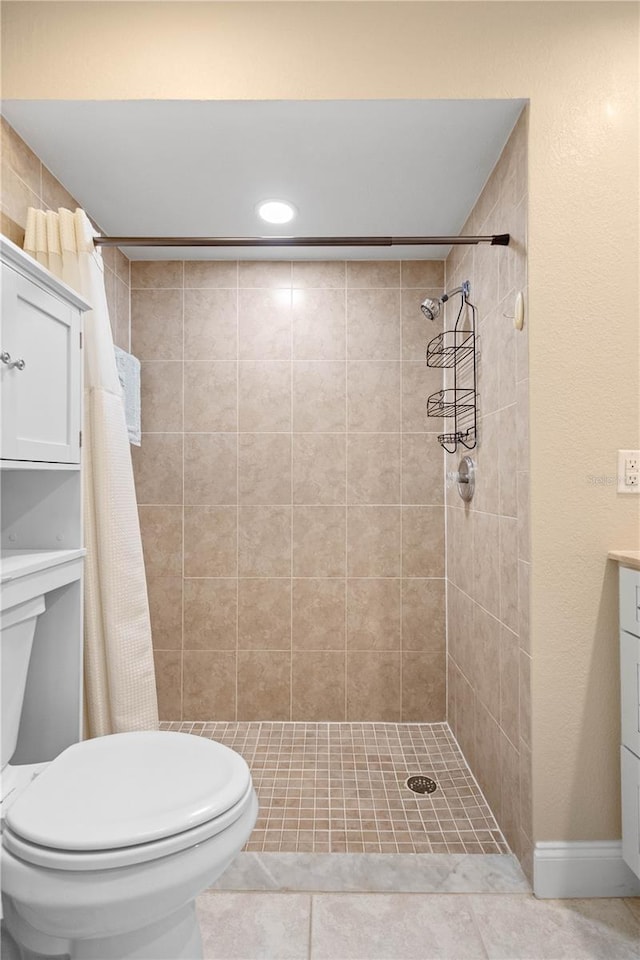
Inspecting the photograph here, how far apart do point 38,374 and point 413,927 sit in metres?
1.70

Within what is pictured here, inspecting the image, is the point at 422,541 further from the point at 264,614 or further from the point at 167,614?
the point at 167,614

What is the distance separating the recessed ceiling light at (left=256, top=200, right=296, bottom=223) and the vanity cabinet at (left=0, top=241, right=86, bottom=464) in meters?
0.94

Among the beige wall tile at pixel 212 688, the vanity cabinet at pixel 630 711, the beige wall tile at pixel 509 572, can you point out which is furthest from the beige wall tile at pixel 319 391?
the vanity cabinet at pixel 630 711

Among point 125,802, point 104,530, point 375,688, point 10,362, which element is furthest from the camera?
point 375,688

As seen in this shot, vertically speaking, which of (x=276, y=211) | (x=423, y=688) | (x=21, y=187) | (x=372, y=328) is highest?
(x=276, y=211)

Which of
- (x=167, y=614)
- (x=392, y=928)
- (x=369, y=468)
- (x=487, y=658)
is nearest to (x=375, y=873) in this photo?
(x=392, y=928)

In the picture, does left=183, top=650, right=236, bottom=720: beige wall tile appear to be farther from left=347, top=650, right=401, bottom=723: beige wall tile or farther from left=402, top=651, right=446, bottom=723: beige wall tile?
left=402, top=651, right=446, bottom=723: beige wall tile

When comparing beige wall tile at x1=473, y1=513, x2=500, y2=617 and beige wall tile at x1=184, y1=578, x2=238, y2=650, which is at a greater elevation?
beige wall tile at x1=473, y1=513, x2=500, y2=617

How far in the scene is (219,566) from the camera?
2.76 meters

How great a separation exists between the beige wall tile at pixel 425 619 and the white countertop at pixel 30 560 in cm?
161

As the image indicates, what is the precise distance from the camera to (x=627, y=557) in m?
1.53

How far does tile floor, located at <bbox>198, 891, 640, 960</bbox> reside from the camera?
4.57ft

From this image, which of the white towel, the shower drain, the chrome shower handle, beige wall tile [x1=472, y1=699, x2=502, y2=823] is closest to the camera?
the chrome shower handle

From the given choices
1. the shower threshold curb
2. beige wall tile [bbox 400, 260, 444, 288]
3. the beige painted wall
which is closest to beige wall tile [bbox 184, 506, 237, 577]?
the shower threshold curb
